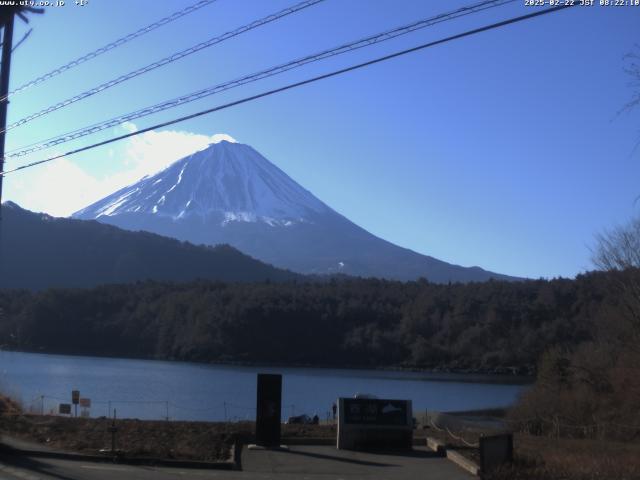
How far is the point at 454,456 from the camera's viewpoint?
1556cm

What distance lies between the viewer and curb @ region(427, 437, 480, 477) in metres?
13.9

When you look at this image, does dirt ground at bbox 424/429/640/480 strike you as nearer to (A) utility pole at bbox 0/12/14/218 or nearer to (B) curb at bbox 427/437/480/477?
(B) curb at bbox 427/437/480/477

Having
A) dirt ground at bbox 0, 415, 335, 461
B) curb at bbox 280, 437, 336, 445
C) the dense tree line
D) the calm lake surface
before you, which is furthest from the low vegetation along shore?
the dense tree line

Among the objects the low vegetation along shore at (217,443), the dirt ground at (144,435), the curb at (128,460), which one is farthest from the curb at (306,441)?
the curb at (128,460)

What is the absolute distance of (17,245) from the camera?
14112 centimetres

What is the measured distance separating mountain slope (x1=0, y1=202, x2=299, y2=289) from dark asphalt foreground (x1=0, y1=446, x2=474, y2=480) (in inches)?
4817

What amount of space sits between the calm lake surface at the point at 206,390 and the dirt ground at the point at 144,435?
15934 mm

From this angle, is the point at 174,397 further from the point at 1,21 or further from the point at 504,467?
the point at 504,467

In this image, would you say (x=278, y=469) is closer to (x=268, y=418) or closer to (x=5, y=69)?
(x=268, y=418)

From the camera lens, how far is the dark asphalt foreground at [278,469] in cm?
1323

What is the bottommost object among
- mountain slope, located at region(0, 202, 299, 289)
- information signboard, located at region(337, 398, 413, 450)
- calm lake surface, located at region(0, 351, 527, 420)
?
calm lake surface, located at region(0, 351, 527, 420)

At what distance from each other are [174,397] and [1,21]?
33.5m

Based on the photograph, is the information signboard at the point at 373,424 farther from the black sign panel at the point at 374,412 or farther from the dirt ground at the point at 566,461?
the dirt ground at the point at 566,461

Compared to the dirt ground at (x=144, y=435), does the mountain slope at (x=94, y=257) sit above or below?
above
